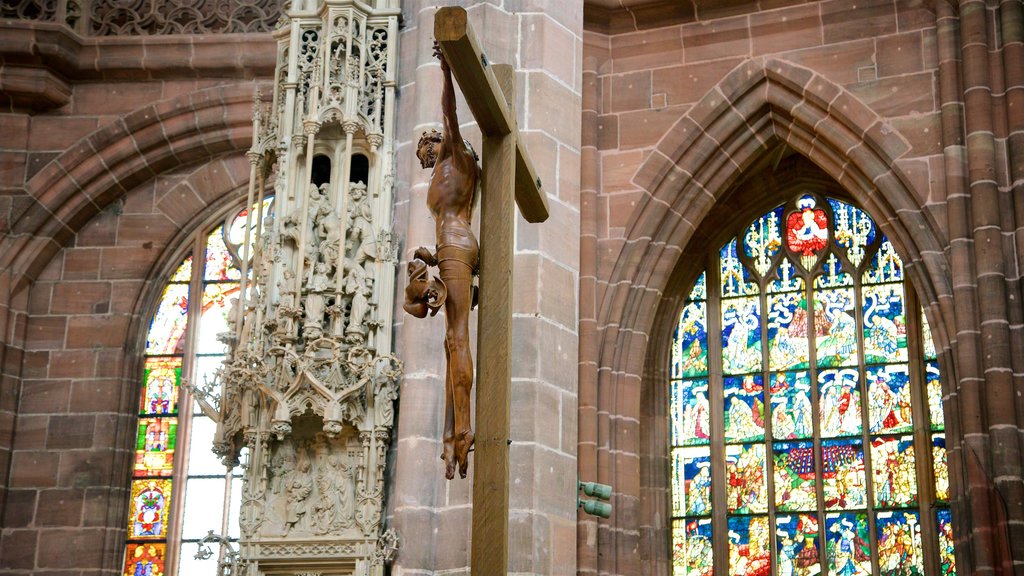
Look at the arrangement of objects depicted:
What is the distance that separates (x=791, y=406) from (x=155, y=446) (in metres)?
4.80

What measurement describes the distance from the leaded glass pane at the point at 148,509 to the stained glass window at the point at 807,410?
3.82 meters

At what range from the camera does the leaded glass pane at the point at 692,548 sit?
1184 centimetres

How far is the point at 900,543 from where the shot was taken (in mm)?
11328

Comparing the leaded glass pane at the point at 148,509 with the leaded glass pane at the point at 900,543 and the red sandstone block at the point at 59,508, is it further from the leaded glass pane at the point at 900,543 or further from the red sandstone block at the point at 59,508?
the leaded glass pane at the point at 900,543

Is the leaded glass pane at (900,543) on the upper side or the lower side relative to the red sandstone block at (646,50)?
lower

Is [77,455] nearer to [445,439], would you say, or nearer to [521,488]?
[521,488]

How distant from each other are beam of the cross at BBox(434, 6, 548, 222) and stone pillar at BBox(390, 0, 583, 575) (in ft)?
10.4

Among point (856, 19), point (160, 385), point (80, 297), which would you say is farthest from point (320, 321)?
point (856, 19)

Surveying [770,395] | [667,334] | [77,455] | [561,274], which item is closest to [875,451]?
[770,395]

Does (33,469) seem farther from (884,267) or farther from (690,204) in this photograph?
(884,267)

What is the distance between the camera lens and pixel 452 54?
5312 millimetres

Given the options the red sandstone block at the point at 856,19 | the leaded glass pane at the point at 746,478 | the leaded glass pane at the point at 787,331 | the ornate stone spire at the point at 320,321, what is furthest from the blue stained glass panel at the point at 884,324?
the ornate stone spire at the point at 320,321

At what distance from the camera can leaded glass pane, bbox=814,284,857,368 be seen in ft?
39.4

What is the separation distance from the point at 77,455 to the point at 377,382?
408cm
